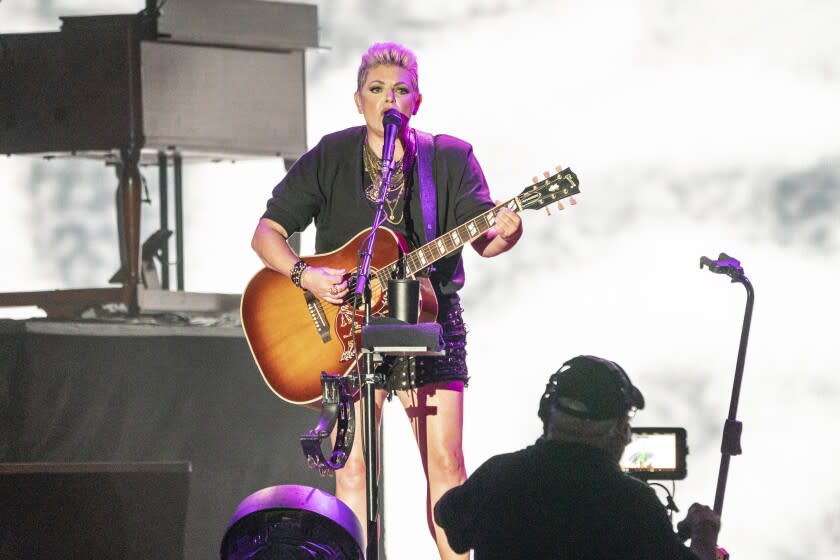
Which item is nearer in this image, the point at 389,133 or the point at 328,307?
the point at 389,133

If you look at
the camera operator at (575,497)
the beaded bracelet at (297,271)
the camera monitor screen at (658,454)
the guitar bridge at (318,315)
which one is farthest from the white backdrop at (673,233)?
the camera operator at (575,497)

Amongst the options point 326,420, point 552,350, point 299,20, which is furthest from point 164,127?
point 326,420

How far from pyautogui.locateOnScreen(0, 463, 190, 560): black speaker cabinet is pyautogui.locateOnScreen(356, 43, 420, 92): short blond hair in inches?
59.6

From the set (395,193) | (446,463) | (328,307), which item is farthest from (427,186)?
(446,463)

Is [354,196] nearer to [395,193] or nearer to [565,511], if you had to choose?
[395,193]

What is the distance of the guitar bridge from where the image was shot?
141 inches

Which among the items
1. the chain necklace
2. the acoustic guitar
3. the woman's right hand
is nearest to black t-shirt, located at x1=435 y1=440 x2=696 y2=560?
the acoustic guitar

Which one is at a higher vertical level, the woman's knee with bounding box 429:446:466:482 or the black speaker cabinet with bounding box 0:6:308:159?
the black speaker cabinet with bounding box 0:6:308:159

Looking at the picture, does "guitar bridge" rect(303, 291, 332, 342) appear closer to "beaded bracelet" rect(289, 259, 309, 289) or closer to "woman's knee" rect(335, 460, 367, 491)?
"beaded bracelet" rect(289, 259, 309, 289)

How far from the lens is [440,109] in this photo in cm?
476

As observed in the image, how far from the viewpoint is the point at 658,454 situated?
11.5ft

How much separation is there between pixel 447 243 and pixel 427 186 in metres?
0.23

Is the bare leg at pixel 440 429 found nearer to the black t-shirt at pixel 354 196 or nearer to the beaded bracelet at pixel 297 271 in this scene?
the black t-shirt at pixel 354 196

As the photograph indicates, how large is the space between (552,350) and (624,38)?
1265 mm
